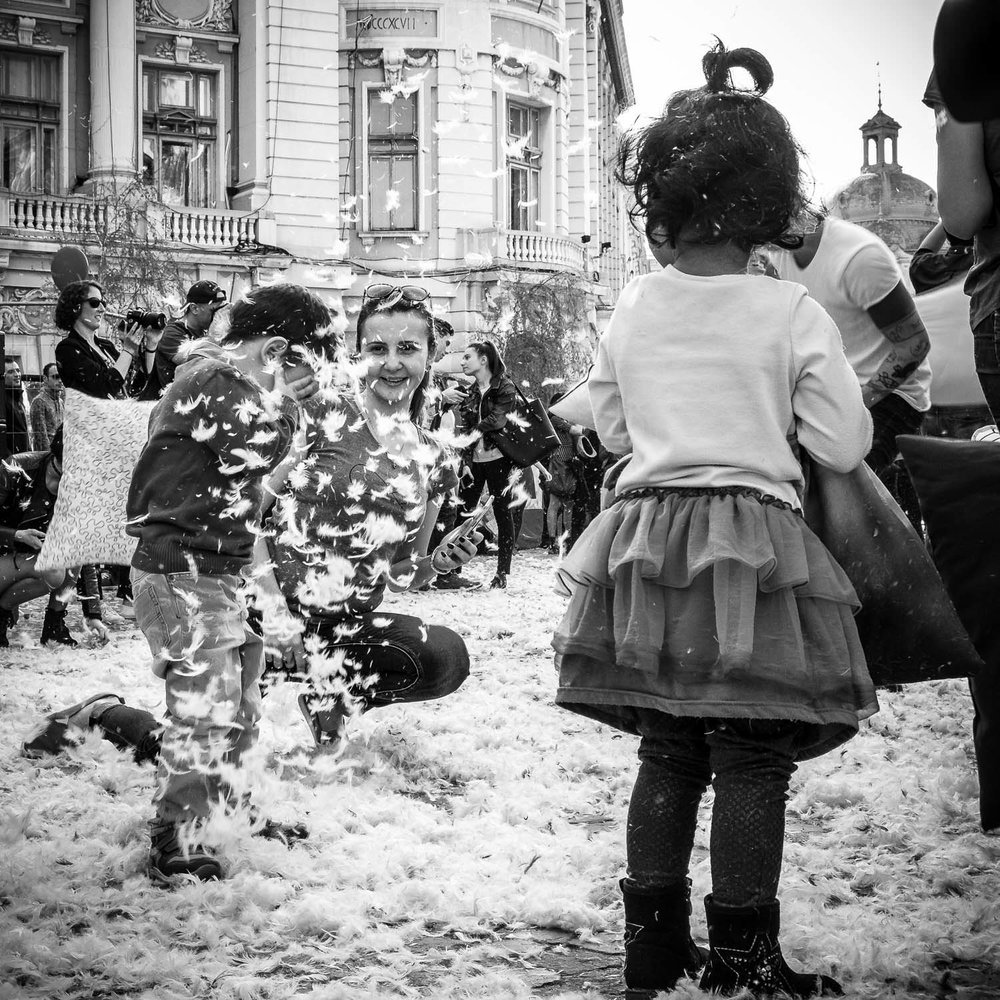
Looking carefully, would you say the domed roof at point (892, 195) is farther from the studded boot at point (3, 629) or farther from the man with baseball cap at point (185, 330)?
the studded boot at point (3, 629)

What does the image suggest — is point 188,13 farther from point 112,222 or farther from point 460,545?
point 460,545

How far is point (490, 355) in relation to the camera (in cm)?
1112

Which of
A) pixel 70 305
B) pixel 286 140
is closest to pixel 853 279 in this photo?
pixel 70 305

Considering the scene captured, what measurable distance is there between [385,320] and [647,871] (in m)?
2.77

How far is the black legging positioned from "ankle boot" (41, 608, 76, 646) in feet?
13.4

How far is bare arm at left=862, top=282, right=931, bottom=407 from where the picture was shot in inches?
180

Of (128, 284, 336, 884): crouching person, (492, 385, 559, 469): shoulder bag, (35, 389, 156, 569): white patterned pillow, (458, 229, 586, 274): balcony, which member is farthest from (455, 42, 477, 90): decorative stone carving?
(128, 284, 336, 884): crouching person

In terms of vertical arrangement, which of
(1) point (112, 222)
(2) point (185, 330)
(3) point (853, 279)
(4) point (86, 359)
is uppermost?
(1) point (112, 222)

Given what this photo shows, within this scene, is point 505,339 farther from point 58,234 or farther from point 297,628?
point 297,628

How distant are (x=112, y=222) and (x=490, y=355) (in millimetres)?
12186

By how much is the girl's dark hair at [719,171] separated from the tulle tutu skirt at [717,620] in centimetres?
61

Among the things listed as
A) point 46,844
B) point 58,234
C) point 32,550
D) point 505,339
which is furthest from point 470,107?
point 46,844

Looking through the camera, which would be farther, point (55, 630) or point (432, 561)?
point (55, 630)

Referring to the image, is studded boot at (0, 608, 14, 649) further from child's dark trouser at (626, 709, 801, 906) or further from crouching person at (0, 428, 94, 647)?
child's dark trouser at (626, 709, 801, 906)
